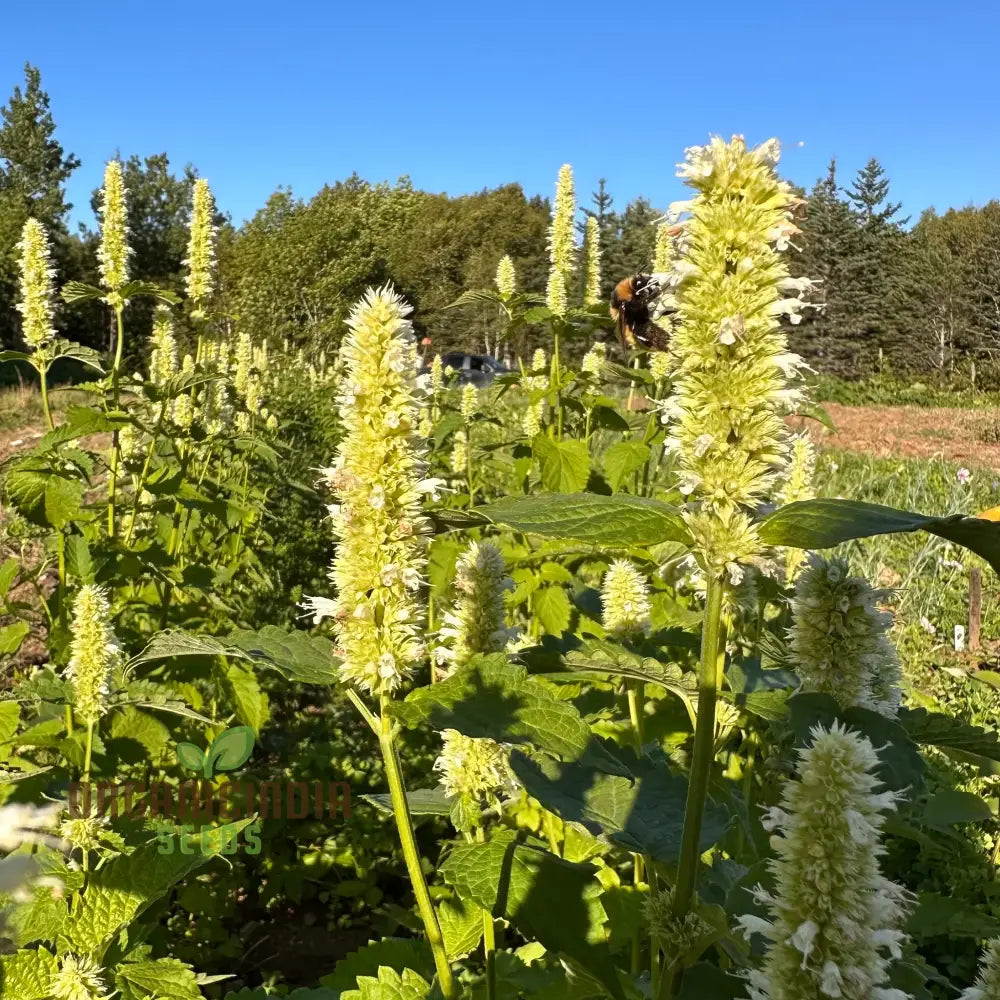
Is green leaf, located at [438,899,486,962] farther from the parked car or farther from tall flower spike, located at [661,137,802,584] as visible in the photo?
the parked car

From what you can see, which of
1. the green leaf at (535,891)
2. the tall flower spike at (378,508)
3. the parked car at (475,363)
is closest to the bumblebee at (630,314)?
the tall flower spike at (378,508)

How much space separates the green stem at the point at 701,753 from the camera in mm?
1112

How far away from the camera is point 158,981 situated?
5.38 feet

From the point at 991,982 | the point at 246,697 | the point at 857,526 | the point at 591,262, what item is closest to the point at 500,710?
the point at 857,526

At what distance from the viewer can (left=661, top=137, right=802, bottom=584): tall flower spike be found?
43.4 inches

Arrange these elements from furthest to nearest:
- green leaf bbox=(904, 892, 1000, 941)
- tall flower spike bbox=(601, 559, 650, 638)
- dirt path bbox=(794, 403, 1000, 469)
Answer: dirt path bbox=(794, 403, 1000, 469) → tall flower spike bbox=(601, 559, 650, 638) → green leaf bbox=(904, 892, 1000, 941)

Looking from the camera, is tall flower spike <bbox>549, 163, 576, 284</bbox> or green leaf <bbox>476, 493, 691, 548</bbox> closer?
green leaf <bbox>476, 493, 691, 548</bbox>

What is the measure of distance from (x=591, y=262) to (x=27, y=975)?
446 cm

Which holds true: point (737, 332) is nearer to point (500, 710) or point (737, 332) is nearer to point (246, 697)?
point (500, 710)

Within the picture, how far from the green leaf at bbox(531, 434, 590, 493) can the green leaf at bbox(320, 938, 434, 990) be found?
221 centimetres

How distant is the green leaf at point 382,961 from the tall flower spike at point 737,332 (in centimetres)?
127

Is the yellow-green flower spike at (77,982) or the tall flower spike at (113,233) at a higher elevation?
the tall flower spike at (113,233)

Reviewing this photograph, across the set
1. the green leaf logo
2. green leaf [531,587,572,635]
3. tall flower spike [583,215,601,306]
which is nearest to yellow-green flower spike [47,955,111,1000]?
A: the green leaf logo

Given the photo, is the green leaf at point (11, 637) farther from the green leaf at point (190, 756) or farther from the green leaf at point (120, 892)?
the green leaf at point (120, 892)
